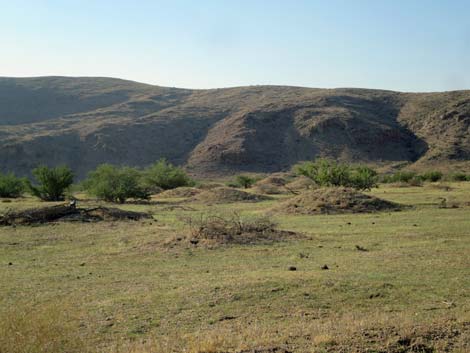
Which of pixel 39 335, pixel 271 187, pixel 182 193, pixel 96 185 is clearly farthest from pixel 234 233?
pixel 271 187

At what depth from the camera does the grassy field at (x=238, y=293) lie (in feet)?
24.0

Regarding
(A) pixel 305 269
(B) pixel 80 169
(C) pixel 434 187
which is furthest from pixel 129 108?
(A) pixel 305 269

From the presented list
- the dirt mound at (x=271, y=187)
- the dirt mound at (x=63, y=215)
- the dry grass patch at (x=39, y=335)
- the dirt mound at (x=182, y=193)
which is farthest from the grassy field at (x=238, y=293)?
the dirt mound at (x=271, y=187)

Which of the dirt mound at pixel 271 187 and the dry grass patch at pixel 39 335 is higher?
the dry grass patch at pixel 39 335

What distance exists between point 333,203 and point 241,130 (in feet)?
211

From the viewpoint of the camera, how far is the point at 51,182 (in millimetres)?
40719

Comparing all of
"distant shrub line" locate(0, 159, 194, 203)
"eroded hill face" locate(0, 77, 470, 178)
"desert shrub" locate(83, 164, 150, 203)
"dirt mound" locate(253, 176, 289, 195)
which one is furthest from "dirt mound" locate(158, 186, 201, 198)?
"eroded hill face" locate(0, 77, 470, 178)

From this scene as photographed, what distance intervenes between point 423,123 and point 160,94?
6130 cm

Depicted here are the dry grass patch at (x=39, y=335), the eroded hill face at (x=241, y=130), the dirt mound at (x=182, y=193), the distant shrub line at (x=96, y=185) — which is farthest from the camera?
the eroded hill face at (x=241, y=130)

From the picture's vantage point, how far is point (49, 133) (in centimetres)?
8969

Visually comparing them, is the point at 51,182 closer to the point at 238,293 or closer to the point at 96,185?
the point at 96,185

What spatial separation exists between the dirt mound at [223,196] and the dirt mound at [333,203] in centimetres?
803

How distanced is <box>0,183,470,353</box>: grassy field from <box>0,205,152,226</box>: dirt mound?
382cm

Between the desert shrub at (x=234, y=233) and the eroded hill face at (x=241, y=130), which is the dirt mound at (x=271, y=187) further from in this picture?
the desert shrub at (x=234, y=233)
